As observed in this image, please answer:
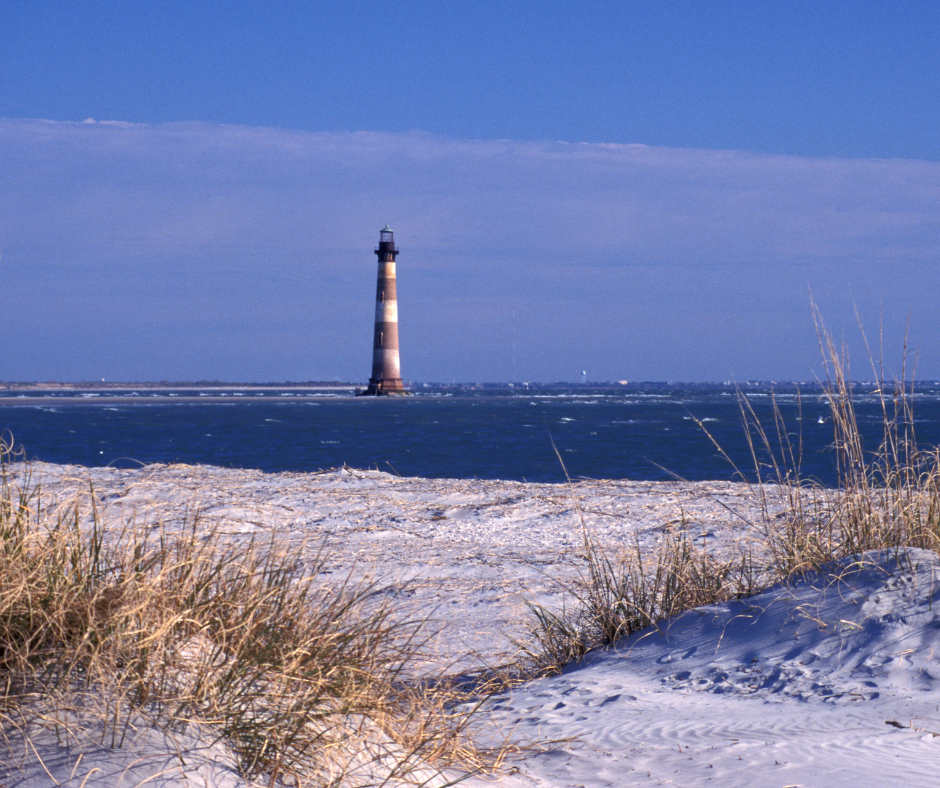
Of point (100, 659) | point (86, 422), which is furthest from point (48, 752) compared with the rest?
point (86, 422)

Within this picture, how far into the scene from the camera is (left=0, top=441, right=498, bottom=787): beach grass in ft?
7.26

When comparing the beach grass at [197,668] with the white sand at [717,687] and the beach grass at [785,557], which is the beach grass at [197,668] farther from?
the beach grass at [785,557]

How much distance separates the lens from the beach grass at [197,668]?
221 cm

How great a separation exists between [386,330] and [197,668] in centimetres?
4172

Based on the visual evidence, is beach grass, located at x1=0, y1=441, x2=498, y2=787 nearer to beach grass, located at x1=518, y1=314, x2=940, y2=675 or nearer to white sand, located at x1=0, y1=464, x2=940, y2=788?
white sand, located at x1=0, y1=464, x2=940, y2=788

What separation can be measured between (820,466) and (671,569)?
40.0 feet

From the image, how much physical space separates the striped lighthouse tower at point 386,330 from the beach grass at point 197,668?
40.5 metres

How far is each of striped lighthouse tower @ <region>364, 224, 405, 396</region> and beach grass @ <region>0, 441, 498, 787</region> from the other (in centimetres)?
4051

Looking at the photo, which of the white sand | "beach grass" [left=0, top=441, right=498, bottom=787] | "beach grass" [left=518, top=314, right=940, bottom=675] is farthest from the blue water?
"beach grass" [left=0, top=441, right=498, bottom=787]

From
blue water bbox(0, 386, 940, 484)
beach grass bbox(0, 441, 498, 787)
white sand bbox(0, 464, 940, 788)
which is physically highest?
beach grass bbox(0, 441, 498, 787)

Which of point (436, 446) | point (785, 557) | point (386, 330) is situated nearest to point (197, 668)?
point (785, 557)

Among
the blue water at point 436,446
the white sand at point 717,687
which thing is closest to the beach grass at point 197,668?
the white sand at point 717,687

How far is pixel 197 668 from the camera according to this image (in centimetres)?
236

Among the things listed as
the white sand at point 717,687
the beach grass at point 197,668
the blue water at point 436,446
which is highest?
the beach grass at point 197,668
